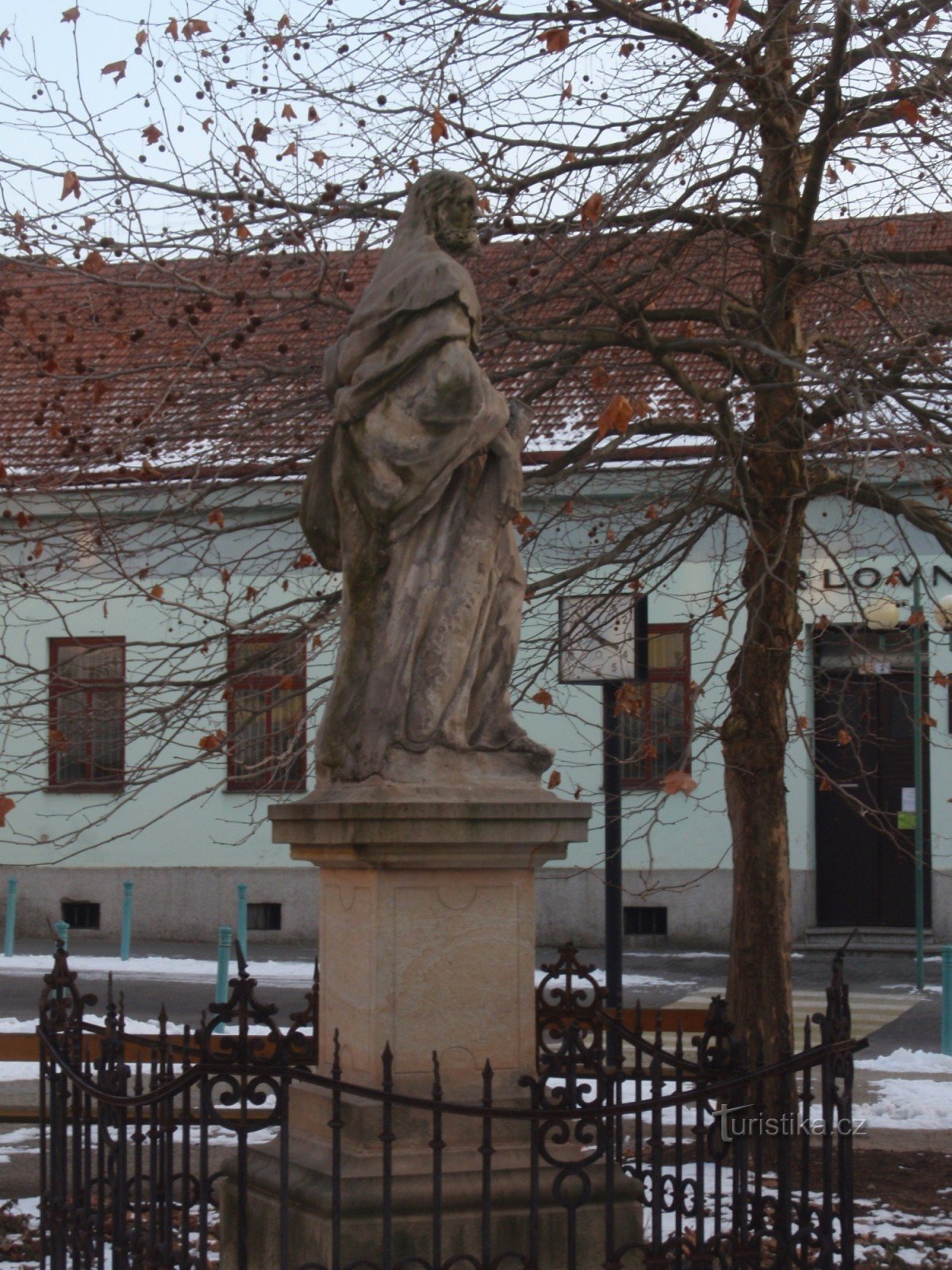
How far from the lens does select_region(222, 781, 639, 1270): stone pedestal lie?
542 cm

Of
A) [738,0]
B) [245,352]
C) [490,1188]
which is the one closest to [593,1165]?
[490,1188]

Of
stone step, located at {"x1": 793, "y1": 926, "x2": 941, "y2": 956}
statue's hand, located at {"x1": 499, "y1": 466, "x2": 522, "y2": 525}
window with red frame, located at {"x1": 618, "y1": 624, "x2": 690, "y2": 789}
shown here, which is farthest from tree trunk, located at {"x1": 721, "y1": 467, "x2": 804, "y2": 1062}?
stone step, located at {"x1": 793, "y1": 926, "x2": 941, "y2": 956}

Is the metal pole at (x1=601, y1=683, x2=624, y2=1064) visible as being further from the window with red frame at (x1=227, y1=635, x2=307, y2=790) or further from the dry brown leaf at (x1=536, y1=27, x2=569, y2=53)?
the dry brown leaf at (x1=536, y1=27, x2=569, y2=53)

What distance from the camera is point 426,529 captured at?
237 inches

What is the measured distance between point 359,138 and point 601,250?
1677mm

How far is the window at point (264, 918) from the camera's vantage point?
23656 mm

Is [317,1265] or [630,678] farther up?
[630,678]

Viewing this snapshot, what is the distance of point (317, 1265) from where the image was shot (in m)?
5.20

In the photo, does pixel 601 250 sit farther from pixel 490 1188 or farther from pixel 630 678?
pixel 490 1188

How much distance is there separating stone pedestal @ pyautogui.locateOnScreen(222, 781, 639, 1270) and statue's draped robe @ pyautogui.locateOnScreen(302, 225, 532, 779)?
286mm

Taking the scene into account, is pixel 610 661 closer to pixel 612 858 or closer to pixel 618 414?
pixel 612 858

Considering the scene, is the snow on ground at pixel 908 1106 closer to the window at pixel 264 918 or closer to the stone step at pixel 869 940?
the stone step at pixel 869 940

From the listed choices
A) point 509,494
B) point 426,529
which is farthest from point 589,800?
point 426,529

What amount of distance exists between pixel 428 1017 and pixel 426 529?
5.37 feet
